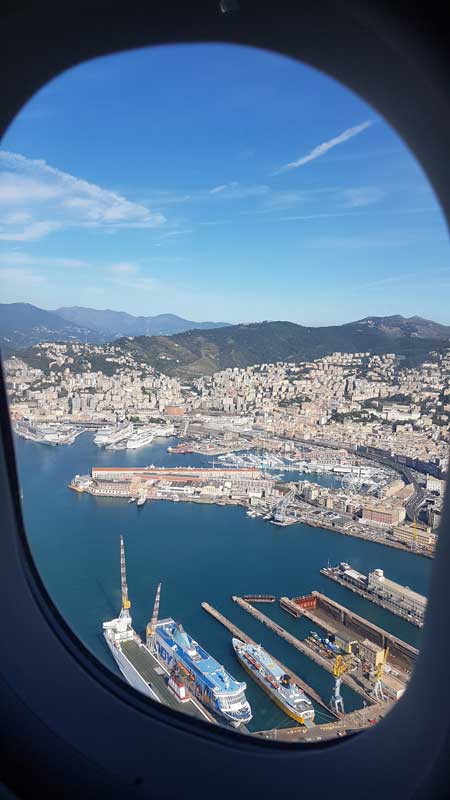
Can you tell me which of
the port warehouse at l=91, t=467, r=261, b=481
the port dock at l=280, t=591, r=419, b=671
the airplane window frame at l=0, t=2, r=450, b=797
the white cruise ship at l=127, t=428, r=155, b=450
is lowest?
the port dock at l=280, t=591, r=419, b=671

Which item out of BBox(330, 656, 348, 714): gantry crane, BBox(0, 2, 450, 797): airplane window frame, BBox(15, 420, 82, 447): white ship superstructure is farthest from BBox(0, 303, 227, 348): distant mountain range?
BBox(0, 2, 450, 797): airplane window frame

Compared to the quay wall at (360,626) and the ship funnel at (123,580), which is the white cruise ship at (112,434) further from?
the quay wall at (360,626)

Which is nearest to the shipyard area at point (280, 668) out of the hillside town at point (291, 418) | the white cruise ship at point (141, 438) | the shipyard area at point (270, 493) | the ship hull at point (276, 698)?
the ship hull at point (276, 698)

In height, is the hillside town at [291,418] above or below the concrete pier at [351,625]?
above

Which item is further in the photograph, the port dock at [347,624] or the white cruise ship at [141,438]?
the white cruise ship at [141,438]

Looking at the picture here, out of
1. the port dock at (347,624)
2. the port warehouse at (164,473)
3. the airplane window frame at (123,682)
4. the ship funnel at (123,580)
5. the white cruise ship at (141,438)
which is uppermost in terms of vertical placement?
the airplane window frame at (123,682)

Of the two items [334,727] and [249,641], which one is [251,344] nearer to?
[249,641]

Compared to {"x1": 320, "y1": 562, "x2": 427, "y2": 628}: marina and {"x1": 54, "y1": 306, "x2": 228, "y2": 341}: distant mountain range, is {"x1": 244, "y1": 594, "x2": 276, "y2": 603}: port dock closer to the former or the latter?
{"x1": 320, "y1": 562, "x2": 427, "y2": 628}: marina
